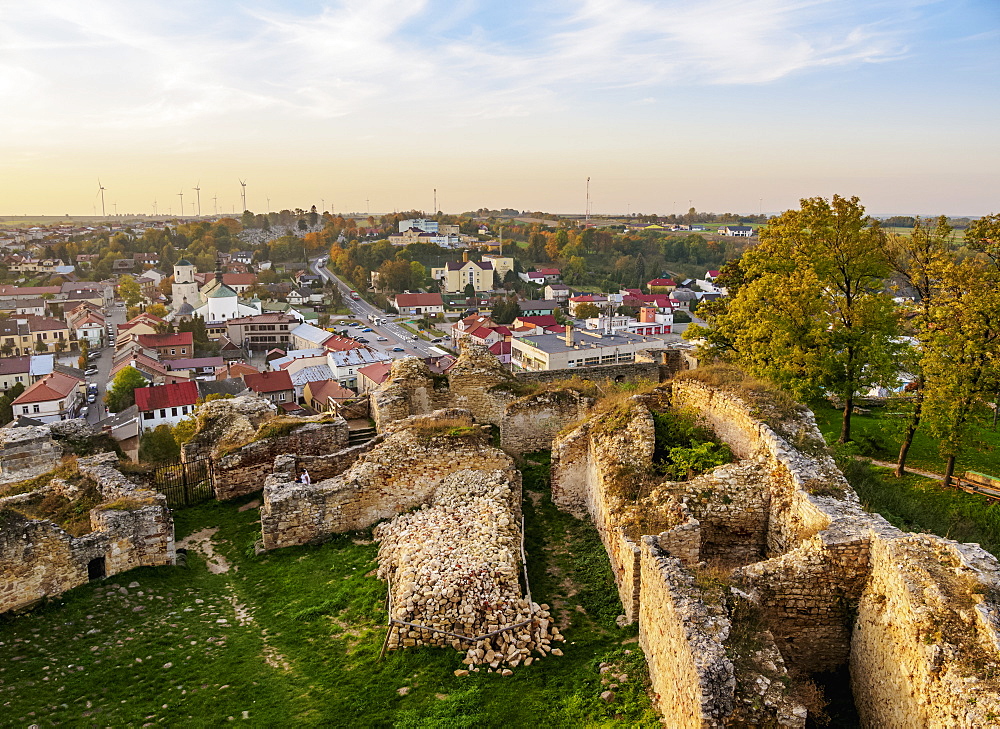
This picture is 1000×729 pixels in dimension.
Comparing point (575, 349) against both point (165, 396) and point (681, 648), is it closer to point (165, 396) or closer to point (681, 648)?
point (165, 396)

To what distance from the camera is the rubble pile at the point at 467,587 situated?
31.5 ft

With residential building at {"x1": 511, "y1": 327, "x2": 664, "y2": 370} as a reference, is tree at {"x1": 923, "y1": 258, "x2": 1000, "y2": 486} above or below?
above

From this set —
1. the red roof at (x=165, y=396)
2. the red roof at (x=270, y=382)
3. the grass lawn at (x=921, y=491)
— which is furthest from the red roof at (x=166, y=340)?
the grass lawn at (x=921, y=491)

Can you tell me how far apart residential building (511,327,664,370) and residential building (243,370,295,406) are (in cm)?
2302

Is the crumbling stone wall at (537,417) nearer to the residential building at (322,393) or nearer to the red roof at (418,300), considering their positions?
the residential building at (322,393)

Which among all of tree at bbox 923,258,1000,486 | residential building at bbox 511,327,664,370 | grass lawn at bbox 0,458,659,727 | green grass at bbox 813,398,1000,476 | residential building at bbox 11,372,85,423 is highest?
tree at bbox 923,258,1000,486

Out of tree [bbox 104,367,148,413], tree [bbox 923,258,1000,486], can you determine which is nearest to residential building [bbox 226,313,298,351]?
tree [bbox 104,367,148,413]

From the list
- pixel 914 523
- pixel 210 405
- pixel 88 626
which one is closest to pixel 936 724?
pixel 914 523

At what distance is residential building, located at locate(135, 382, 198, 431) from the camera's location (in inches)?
2181

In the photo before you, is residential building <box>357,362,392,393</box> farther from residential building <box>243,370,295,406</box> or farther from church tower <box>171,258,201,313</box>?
church tower <box>171,258,201,313</box>

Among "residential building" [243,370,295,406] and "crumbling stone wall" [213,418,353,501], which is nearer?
"crumbling stone wall" [213,418,353,501]

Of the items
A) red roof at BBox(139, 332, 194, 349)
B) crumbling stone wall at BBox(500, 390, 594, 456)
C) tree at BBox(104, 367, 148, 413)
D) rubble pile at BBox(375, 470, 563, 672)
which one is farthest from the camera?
red roof at BBox(139, 332, 194, 349)

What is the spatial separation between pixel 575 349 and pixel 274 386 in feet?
101

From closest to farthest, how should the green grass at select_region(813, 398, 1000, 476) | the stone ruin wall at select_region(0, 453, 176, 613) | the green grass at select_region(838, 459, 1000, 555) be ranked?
the stone ruin wall at select_region(0, 453, 176, 613)
the green grass at select_region(838, 459, 1000, 555)
the green grass at select_region(813, 398, 1000, 476)
